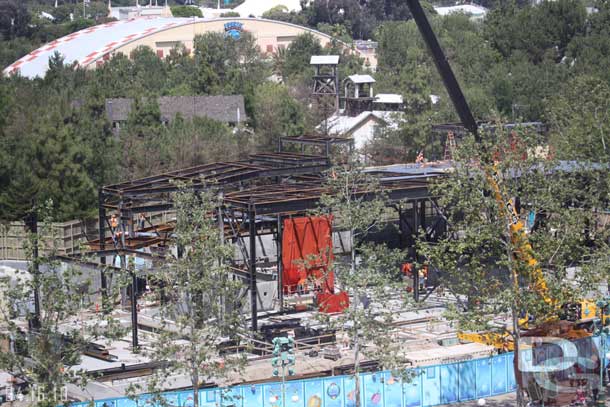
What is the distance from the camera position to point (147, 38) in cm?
13000

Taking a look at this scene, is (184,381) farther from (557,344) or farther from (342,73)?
(342,73)

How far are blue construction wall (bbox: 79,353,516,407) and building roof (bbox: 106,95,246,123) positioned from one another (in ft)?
196

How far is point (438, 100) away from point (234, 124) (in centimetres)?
1704

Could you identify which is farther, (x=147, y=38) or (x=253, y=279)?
(x=147, y=38)

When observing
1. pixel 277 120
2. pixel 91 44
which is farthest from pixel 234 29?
pixel 277 120

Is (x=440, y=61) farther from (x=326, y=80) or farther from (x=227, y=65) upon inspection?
(x=227, y=65)

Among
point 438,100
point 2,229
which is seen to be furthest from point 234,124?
point 2,229

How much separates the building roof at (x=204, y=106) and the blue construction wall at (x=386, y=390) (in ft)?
196

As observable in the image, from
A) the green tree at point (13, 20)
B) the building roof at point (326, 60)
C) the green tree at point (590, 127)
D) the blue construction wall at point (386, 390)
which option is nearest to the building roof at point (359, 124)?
the building roof at point (326, 60)

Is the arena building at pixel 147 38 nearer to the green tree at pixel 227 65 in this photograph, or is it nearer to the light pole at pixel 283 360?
the green tree at pixel 227 65

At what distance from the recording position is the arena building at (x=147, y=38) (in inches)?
4830

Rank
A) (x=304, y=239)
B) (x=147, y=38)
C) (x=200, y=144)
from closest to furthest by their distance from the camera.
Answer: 1. (x=304, y=239)
2. (x=200, y=144)
3. (x=147, y=38)

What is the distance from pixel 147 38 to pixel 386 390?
104 metres

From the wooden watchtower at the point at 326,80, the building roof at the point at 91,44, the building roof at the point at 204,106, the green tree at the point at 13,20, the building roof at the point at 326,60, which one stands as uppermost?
the green tree at the point at 13,20
